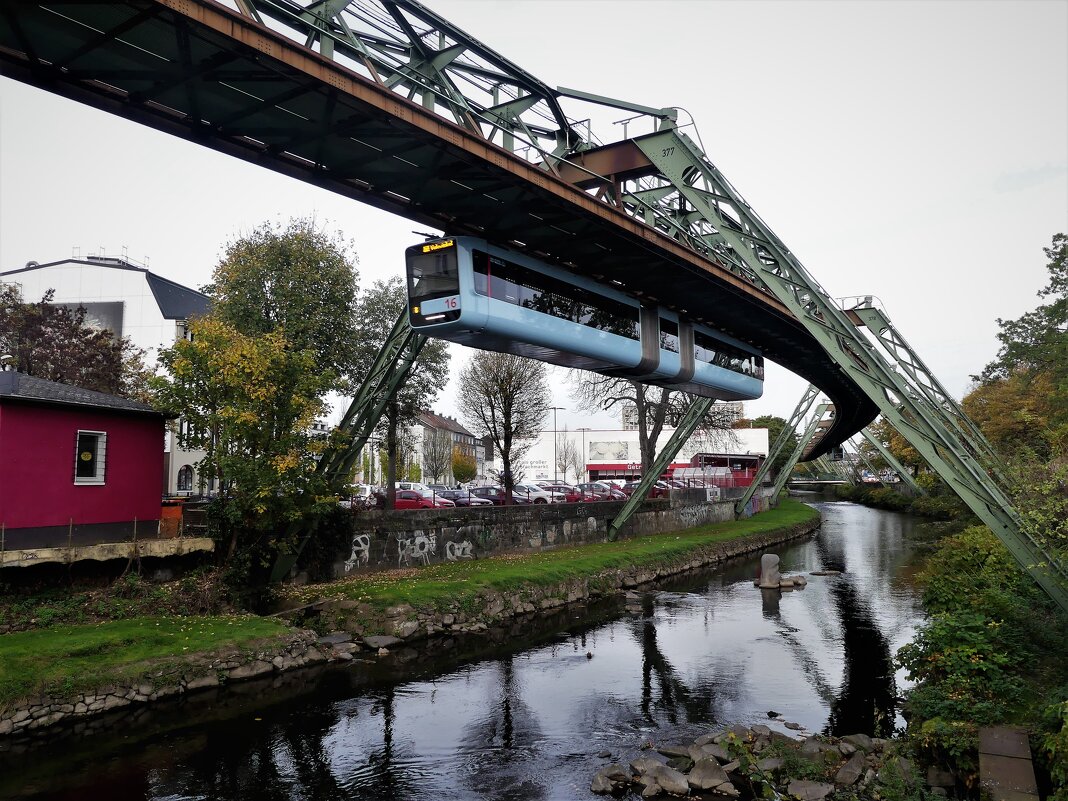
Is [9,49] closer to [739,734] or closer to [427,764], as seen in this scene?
[427,764]

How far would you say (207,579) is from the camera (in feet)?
70.2

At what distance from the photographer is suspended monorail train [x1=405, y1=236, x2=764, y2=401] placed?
66.8 ft

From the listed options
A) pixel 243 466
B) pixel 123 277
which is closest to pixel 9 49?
pixel 243 466

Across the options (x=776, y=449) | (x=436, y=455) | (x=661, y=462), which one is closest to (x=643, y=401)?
(x=661, y=462)

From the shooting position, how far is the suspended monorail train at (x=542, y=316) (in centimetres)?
2036

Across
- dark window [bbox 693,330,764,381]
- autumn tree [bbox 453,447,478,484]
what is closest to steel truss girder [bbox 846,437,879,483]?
autumn tree [bbox 453,447,478,484]

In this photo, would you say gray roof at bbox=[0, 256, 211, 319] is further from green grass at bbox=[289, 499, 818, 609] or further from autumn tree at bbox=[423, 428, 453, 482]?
green grass at bbox=[289, 499, 818, 609]

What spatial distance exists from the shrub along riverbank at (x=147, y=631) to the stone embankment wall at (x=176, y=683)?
0.09ft

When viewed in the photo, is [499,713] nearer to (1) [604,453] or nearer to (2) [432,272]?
(2) [432,272]

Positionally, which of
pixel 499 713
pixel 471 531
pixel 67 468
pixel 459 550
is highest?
pixel 67 468

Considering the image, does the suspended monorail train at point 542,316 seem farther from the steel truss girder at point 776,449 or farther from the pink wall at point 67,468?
the steel truss girder at point 776,449

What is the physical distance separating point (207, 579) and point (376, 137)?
13.9 m

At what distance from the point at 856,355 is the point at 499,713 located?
12239mm

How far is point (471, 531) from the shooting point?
1278 inches
